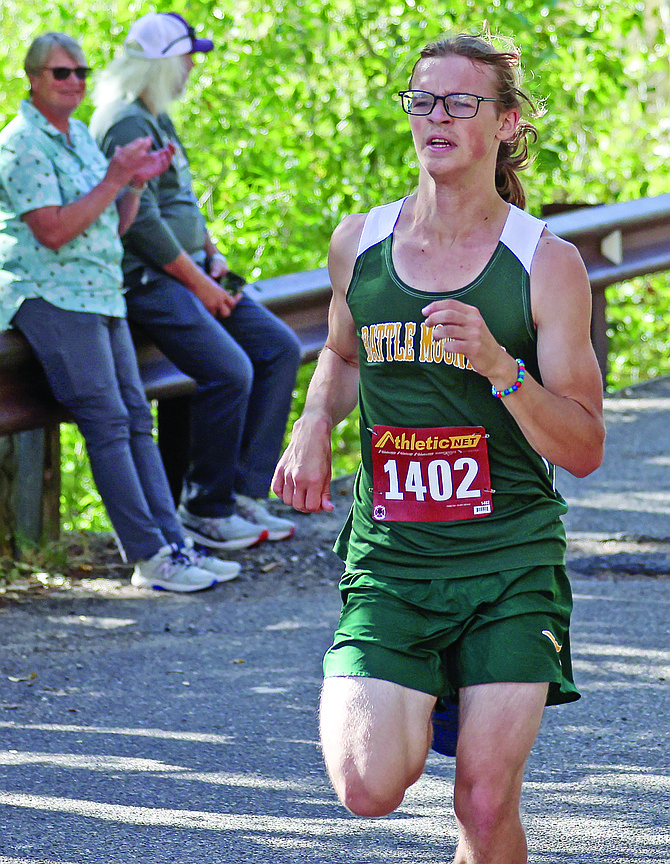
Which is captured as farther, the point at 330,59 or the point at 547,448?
the point at 330,59

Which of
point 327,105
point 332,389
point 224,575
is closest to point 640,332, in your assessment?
point 327,105

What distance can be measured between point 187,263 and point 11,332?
0.96 meters

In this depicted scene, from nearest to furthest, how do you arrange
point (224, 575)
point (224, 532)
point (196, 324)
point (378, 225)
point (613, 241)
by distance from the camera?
point (378, 225) < point (224, 575) < point (196, 324) < point (224, 532) < point (613, 241)

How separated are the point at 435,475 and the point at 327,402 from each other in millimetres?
401

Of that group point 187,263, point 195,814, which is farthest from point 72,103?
point 195,814

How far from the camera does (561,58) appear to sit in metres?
8.91

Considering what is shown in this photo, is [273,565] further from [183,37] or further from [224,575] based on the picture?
[183,37]

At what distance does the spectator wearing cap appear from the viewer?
228 inches

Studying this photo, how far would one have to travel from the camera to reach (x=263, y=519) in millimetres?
6172

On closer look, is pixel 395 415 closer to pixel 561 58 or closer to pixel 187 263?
pixel 187 263

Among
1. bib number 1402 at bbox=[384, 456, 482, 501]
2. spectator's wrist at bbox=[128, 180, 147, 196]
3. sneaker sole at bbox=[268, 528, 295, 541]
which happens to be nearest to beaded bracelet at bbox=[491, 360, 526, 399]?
bib number 1402 at bbox=[384, 456, 482, 501]

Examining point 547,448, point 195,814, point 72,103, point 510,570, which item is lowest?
point 195,814

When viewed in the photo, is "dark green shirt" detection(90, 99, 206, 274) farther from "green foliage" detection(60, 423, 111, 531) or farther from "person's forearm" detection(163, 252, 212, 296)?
"green foliage" detection(60, 423, 111, 531)

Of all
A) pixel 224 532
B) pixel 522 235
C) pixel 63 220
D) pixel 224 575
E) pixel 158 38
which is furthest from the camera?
pixel 158 38
